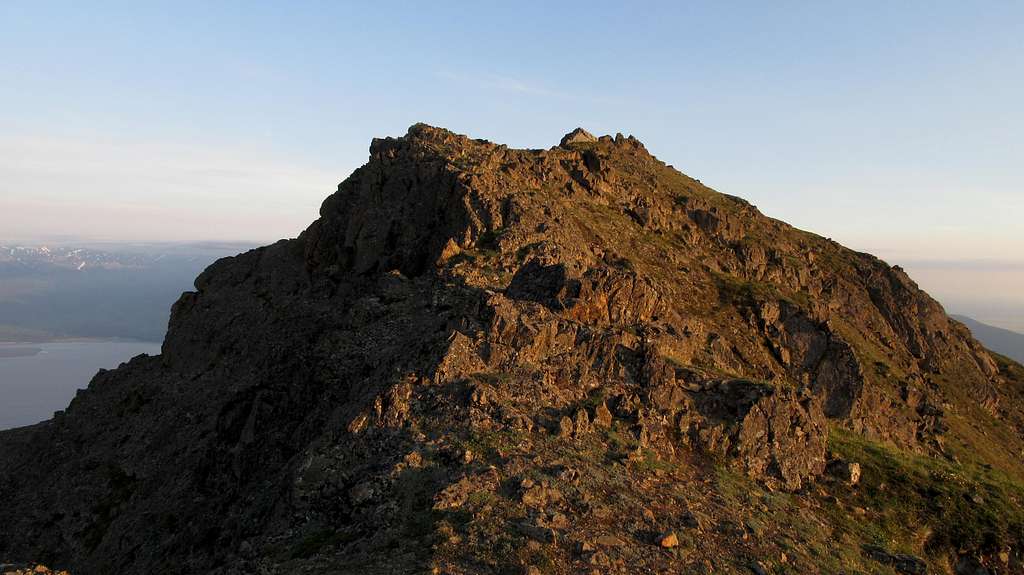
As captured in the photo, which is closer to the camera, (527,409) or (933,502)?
(527,409)

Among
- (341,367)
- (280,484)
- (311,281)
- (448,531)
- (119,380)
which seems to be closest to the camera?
(448,531)

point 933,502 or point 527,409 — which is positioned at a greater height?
point 527,409

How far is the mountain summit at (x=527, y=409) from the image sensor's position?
2125 cm

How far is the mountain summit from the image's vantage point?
21.2 m

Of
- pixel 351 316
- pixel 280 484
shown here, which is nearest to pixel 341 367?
pixel 351 316

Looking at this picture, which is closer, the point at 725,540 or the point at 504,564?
the point at 504,564

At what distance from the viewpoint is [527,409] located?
1017 inches

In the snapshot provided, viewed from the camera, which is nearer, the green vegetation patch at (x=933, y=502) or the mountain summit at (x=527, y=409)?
→ the mountain summit at (x=527, y=409)

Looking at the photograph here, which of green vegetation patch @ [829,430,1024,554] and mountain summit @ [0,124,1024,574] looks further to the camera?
green vegetation patch @ [829,430,1024,554]

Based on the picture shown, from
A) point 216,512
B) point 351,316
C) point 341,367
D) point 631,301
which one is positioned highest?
point 631,301

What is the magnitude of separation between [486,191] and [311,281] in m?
15.8

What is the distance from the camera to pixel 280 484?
25.4 m

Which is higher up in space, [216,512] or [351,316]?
[351,316]

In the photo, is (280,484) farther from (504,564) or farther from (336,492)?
(504,564)
